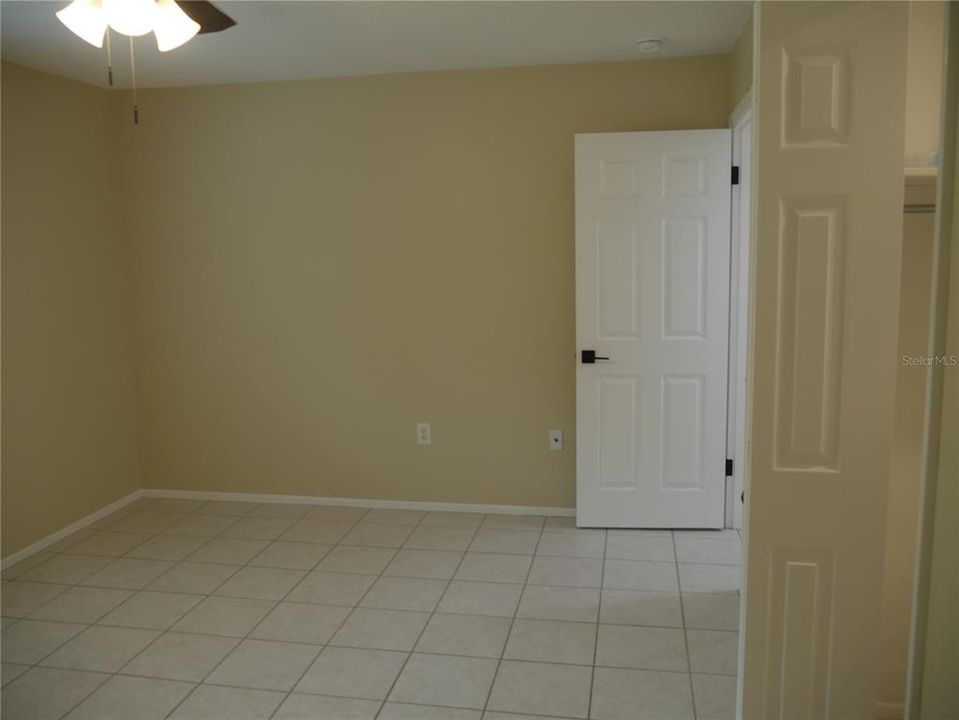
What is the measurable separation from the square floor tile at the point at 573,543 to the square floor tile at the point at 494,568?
0.54ft

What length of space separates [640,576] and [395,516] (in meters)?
1.51

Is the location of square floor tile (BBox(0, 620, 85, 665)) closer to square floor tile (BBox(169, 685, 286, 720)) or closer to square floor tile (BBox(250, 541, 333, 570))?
square floor tile (BBox(169, 685, 286, 720))

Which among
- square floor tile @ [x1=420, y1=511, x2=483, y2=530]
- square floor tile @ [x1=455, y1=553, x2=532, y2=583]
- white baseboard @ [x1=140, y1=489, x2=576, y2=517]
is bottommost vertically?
square floor tile @ [x1=455, y1=553, x2=532, y2=583]

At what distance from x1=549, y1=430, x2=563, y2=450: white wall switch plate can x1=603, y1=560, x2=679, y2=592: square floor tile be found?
2.59ft

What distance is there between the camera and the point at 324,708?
255 centimetres

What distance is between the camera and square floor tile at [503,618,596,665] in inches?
112

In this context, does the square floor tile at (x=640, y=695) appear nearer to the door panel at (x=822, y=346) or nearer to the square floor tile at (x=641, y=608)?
the square floor tile at (x=641, y=608)

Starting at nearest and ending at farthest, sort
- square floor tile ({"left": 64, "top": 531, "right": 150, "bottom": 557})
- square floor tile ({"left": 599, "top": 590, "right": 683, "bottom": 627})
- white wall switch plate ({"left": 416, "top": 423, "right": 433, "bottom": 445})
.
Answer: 1. square floor tile ({"left": 599, "top": 590, "right": 683, "bottom": 627})
2. square floor tile ({"left": 64, "top": 531, "right": 150, "bottom": 557})
3. white wall switch plate ({"left": 416, "top": 423, "right": 433, "bottom": 445})

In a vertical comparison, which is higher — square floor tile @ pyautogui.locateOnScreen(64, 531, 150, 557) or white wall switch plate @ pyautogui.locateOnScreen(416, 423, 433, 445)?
white wall switch plate @ pyautogui.locateOnScreen(416, 423, 433, 445)

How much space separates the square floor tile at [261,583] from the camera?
11.3ft

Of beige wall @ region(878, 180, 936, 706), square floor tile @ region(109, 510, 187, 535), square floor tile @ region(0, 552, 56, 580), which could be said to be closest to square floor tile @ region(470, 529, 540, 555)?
square floor tile @ region(109, 510, 187, 535)

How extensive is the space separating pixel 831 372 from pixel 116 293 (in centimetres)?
407

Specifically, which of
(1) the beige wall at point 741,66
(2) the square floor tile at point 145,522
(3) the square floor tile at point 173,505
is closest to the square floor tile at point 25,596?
(2) the square floor tile at point 145,522

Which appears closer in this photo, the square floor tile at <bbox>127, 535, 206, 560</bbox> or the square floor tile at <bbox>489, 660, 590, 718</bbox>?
the square floor tile at <bbox>489, 660, 590, 718</bbox>
